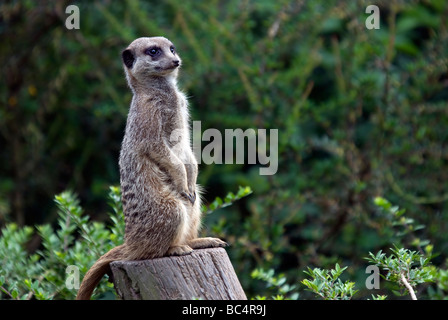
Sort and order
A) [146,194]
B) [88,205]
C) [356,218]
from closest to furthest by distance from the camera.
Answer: [146,194]
[356,218]
[88,205]

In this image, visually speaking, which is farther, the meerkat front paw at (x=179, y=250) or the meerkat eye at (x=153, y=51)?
the meerkat eye at (x=153, y=51)

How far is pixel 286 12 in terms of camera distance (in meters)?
4.94

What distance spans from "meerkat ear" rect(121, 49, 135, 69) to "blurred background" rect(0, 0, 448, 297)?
46.8 inches

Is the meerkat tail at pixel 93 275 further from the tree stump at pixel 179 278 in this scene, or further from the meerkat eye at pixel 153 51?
the meerkat eye at pixel 153 51

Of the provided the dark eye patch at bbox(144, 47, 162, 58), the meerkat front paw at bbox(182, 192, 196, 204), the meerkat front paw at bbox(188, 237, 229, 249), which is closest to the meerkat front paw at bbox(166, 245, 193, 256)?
the meerkat front paw at bbox(188, 237, 229, 249)

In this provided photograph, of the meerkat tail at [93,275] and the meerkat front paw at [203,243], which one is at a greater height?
the meerkat front paw at [203,243]

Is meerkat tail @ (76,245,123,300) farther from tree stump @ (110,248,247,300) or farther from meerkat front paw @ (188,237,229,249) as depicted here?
meerkat front paw @ (188,237,229,249)

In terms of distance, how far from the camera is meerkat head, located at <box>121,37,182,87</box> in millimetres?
2846

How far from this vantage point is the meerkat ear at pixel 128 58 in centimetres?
292

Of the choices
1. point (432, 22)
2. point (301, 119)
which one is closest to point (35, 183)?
point (301, 119)

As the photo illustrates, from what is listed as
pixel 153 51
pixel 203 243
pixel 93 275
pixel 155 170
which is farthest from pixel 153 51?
pixel 93 275

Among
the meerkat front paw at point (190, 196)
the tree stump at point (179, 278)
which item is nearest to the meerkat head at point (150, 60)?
the meerkat front paw at point (190, 196)

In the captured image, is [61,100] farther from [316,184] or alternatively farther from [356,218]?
[356,218]

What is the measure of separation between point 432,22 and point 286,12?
5.94 feet
